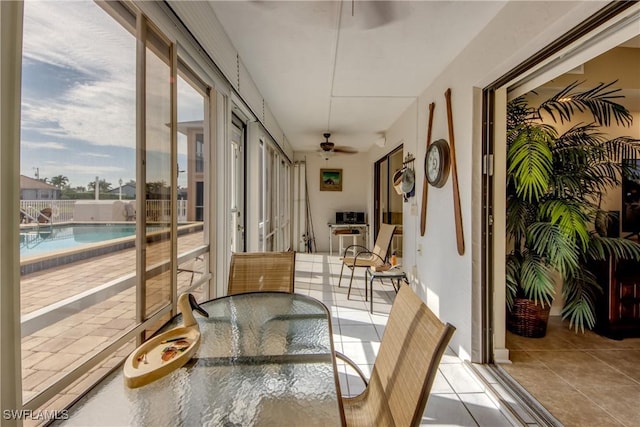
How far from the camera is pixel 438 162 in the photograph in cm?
273

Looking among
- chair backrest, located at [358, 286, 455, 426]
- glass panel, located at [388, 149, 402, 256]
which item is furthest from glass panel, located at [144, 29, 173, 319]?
glass panel, located at [388, 149, 402, 256]

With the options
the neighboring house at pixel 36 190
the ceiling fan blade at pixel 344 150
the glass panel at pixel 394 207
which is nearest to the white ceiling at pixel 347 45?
the neighboring house at pixel 36 190

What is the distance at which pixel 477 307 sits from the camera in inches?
86.4

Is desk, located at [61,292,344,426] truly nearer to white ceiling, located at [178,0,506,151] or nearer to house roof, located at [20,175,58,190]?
house roof, located at [20,175,58,190]

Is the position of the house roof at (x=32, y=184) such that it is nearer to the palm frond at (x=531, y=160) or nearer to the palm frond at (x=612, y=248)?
the palm frond at (x=531, y=160)

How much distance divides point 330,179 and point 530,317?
536 centimetres

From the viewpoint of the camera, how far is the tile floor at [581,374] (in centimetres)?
172

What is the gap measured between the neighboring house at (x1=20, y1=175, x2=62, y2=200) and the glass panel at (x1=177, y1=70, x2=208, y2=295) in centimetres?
85

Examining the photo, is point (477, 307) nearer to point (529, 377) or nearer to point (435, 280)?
point (529, 377)

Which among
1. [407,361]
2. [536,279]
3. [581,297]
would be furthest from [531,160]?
[407,361]

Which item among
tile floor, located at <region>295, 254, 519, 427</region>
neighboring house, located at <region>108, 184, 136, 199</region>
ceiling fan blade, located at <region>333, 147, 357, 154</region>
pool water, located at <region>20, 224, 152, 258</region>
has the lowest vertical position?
tile floor, located at <region>295, 254, 519, 427</region>

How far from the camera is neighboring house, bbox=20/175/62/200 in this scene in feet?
2.77

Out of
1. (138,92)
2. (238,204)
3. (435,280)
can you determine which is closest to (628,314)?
(435,280)

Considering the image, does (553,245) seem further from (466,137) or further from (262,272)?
(262,272)
